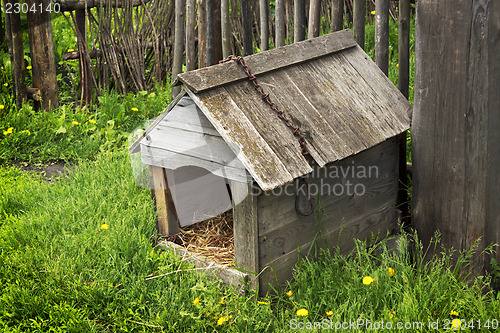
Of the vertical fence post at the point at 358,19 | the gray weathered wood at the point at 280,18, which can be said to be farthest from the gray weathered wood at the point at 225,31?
the vertical fence post at the point at 358,19

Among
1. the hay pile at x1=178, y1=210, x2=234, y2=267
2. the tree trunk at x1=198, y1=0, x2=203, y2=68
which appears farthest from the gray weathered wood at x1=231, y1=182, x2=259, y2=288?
the tree trunk at x1=198, y1=0, x2=203, y2=68

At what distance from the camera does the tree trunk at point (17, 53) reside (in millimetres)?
5703

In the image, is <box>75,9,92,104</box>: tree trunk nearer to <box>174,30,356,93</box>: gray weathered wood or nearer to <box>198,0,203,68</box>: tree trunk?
<box>198,0,203,68</box>: tree trunk

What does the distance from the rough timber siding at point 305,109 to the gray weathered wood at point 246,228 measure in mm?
187

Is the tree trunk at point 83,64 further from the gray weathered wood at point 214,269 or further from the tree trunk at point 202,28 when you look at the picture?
the gray weathered wood at point 214,269

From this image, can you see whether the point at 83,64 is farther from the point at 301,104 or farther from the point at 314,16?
the point at 301,104

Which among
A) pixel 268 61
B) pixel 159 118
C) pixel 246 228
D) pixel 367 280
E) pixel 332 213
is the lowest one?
pixel 367 280

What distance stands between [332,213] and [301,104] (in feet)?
2.08

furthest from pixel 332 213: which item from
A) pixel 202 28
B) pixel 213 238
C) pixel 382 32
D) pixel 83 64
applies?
pixel 83 64

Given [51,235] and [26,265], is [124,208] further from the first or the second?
[26,265]

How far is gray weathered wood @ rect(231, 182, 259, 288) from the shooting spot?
9.00ft

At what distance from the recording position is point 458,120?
10.0ft

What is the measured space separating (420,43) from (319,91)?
23.6 inches

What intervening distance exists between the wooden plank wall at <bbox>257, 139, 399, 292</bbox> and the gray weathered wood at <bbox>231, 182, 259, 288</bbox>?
1.3 inches
